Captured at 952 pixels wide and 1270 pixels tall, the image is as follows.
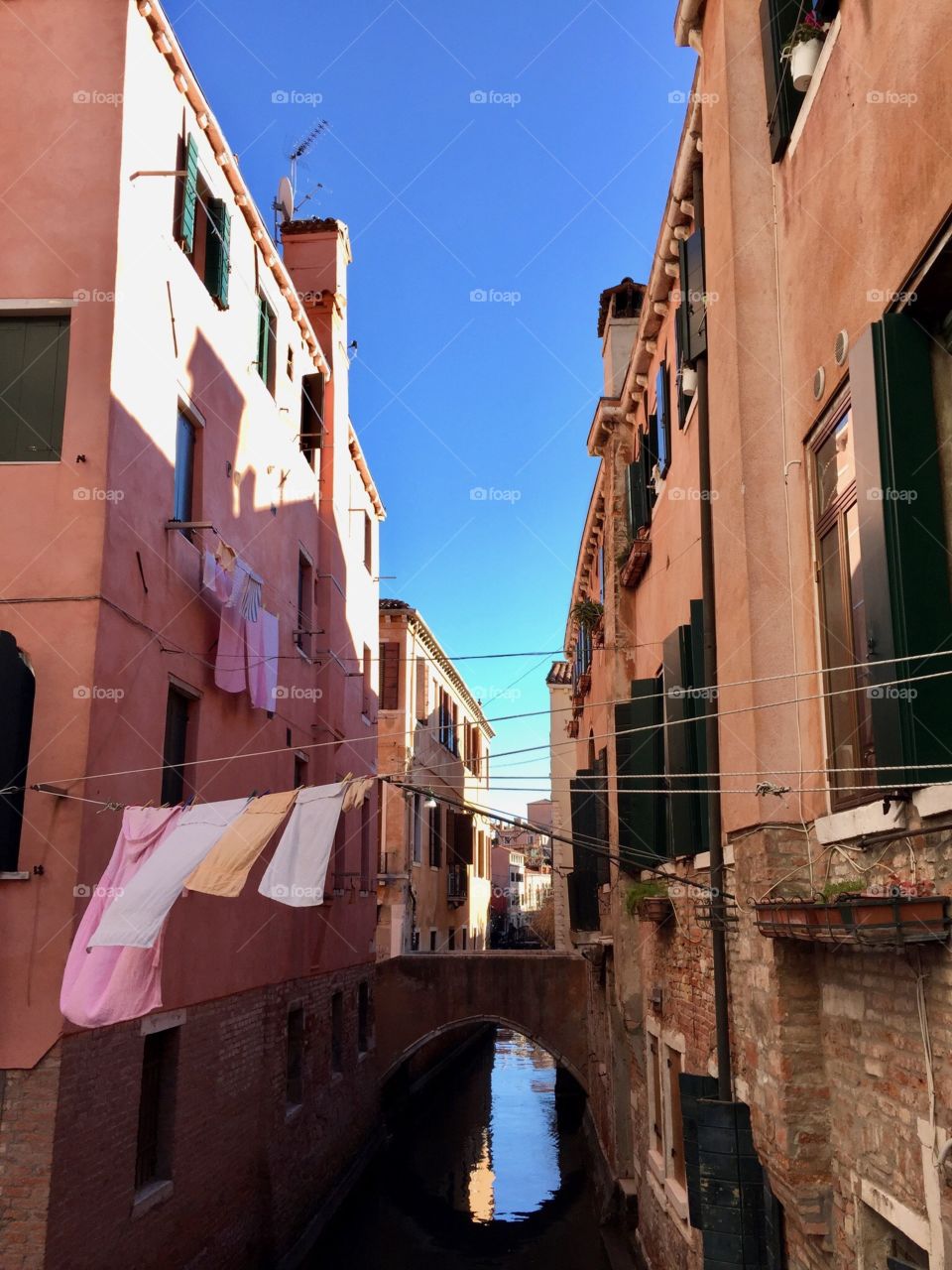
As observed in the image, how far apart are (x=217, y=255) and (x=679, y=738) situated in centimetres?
769

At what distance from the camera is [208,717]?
12.3m

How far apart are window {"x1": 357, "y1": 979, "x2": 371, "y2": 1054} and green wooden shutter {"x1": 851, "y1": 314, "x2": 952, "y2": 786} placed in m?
16.8

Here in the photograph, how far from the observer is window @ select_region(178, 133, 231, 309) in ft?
39.4

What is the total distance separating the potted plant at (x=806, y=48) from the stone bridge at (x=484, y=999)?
57.1 ft

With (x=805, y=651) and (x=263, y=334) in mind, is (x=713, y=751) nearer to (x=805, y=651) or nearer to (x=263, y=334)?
(x=805, y=651)

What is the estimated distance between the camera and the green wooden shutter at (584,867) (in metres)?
17.3

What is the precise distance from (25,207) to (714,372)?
633 cm

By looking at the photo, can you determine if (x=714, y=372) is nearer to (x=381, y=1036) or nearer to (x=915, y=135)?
(x=915, y=135)

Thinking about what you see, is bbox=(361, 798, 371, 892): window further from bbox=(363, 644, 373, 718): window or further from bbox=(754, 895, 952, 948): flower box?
bbox=(754, 895, 952, 948): flower box

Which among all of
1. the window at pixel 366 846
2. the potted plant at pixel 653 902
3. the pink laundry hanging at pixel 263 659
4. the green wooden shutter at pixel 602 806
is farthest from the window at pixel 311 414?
the potted plant at pixel 653 902

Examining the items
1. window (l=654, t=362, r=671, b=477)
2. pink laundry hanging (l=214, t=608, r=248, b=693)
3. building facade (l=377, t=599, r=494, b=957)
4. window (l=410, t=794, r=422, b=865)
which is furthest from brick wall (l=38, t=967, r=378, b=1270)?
window (l=410, t=794, r=422, b=865)

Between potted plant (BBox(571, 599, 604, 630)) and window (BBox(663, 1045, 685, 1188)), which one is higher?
potted plant (BBox(571, 599, 604, 630))

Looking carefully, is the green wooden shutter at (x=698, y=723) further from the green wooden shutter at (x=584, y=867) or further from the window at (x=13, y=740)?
the green wooden shutter at (x=584, y=867)

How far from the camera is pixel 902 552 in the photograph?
5.12 meters
